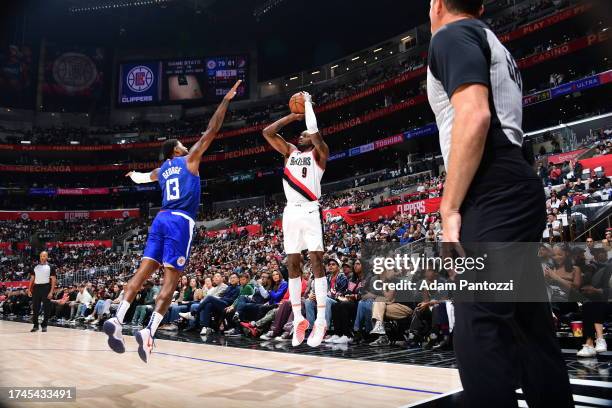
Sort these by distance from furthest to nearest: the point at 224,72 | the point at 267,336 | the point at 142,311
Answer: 1. the point at 224,72
2. the point at 142,311
3. the point at 267,336

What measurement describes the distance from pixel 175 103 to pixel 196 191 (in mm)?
42400

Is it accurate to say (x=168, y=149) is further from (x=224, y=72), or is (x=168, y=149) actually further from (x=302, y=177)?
(x=224, y=72)

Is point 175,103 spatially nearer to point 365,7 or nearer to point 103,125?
point 103,125

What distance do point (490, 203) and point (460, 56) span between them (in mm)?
469

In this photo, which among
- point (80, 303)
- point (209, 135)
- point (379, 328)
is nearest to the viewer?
point (209, 135)

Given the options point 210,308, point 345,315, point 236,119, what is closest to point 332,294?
point 345,315

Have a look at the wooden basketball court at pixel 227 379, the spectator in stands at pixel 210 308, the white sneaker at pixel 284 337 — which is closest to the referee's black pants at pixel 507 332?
Answer: the wooden basketball court at pixel 227 379

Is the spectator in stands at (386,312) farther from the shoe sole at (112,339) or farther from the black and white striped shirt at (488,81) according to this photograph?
the black and white striped shirt at (488,81)

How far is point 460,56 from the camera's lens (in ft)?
4.62

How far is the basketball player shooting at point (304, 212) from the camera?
15.5 feet

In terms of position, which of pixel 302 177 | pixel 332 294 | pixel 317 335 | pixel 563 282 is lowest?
pixel 317 335

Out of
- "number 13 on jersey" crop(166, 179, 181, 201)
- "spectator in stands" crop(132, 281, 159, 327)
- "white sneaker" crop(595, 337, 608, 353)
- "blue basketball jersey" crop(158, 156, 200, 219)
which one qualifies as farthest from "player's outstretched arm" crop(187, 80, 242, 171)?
"spectator in stands" crop(132, 281, 159, 327)

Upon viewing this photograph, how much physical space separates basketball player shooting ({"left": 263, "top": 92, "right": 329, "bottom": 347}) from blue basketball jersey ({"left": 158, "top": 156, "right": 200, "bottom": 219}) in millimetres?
1012

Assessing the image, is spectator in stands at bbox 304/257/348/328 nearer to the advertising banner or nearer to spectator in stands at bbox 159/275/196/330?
spectator in stands at bbox 159/275/196/330
